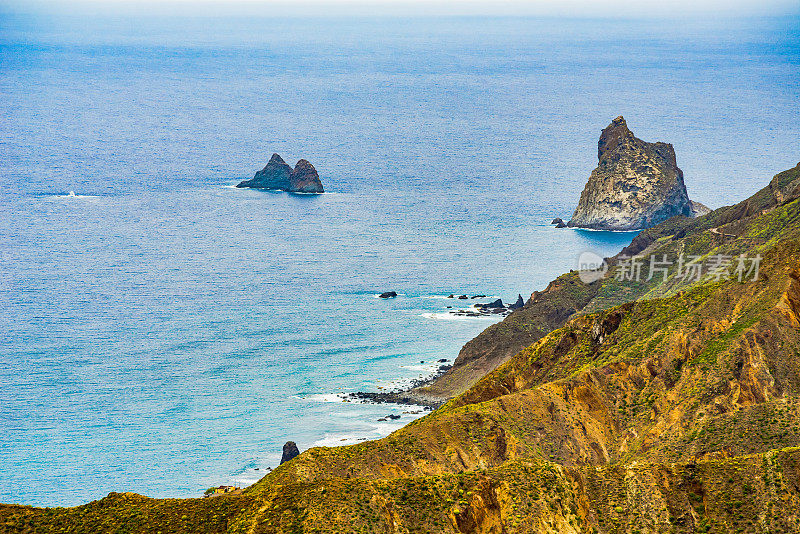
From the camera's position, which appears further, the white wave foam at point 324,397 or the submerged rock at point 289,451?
the white wave foam at point 324,397

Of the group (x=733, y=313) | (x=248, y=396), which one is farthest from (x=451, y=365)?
(x=733, y=313)

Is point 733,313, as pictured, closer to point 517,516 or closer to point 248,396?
point 517,516

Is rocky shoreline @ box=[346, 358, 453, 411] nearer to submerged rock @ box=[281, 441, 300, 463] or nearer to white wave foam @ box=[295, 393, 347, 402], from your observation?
white wave foam @ box=[295, 393, 347, 402]

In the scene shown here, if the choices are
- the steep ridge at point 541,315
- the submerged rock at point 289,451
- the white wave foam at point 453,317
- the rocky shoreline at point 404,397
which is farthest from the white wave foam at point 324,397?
the white wave foam at point 453,317

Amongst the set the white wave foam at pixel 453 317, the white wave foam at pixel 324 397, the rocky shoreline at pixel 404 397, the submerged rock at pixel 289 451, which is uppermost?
the white wave foam at pixel 453 317

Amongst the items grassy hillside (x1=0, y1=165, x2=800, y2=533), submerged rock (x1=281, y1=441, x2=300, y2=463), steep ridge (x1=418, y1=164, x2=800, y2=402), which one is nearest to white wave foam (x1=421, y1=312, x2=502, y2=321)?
steep ridge (x1=418, y1=164, x2=800, y2=402)

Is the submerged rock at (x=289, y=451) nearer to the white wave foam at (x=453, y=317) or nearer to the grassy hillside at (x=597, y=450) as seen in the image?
the grassy hillside at (x=597, y=450)

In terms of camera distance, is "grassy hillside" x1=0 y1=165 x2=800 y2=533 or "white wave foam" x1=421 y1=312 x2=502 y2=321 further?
"white wave foam" x1=421 y1=312 x2=502 y2=321

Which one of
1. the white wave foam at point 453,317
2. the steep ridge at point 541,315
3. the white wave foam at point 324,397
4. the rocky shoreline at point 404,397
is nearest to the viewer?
the rocky shoreline at point 404,397

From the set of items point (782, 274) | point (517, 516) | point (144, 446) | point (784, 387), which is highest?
point (782, 274)
